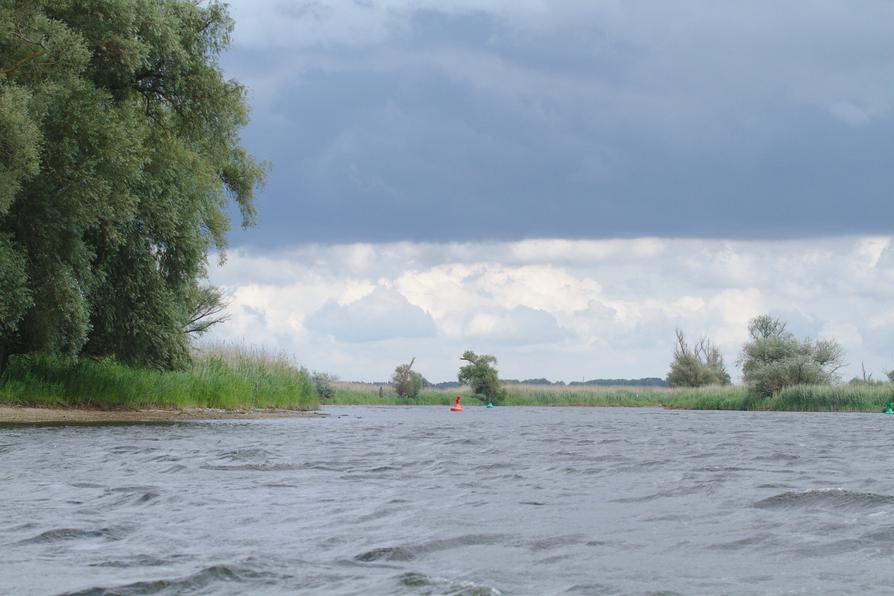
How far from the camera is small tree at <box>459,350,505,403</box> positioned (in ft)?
273

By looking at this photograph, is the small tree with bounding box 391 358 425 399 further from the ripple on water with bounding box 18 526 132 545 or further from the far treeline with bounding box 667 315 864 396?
the ripple on water with bounding box 18 526 132 545

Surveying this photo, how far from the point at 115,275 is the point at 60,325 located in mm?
3107

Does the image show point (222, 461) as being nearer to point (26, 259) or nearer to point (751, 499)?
point (751, 499)

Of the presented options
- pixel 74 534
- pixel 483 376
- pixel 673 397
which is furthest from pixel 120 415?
pixel 483 376

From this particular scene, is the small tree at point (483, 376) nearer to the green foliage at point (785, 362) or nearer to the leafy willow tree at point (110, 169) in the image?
the green foliage at point (785, 362)

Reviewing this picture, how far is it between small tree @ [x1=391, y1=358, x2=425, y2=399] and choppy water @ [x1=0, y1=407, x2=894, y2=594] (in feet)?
220

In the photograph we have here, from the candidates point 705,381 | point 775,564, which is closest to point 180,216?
point 775,564

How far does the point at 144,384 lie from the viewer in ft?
96.9

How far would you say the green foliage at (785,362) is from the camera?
60406 mm

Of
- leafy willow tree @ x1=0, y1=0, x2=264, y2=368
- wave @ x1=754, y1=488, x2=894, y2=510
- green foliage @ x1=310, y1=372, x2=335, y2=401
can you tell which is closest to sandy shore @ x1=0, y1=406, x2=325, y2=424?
leafy willow tree @ x1=0, y1=0, x2=264, y2=368

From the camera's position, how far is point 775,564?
18.6 ft

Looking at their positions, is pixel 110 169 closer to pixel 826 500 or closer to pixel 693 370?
pixel 826 500

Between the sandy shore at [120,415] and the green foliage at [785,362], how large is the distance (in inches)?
1394

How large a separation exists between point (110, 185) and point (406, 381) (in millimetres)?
58572
